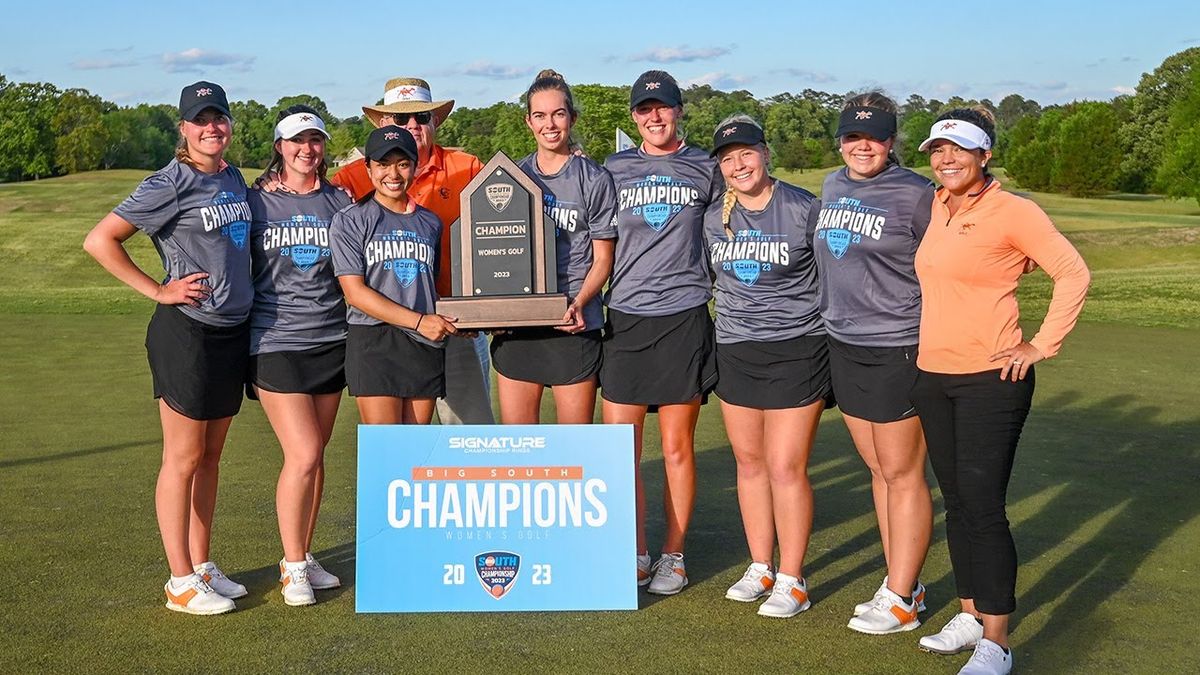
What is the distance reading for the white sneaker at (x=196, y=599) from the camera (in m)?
4.68

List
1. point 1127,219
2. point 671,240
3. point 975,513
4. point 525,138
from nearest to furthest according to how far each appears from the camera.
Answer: point 975,513 < point 671,240 < point 1127,219 < point 525,138

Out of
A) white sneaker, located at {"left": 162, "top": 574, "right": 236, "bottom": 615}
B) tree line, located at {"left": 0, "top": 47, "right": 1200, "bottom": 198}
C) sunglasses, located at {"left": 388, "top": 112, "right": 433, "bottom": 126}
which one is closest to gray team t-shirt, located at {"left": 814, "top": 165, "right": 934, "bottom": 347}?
sunglasses, located at {"left": 388, "top": 112, "right": 433, "bottom": 126}

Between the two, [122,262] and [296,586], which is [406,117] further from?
[296,586]

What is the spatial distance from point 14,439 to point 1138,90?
231ft

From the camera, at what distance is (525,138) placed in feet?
248

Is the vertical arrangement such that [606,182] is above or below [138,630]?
above

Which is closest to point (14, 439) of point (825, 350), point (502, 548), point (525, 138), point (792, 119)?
point (502, 548)

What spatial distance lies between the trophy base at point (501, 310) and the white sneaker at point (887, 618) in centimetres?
164

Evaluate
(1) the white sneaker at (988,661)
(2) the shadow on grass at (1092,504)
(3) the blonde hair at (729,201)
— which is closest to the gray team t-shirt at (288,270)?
(3) the blonde hair at (729,201)

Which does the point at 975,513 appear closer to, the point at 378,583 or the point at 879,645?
the point at 879,645

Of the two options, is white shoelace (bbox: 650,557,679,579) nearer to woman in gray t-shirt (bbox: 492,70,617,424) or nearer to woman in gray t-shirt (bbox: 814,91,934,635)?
woman in gray t-shirt (bbox: 492,70,617,424)

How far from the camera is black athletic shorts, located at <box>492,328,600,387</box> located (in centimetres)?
526

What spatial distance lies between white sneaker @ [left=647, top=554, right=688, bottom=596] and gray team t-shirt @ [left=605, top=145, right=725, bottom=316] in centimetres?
102

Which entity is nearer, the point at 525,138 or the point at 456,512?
the point at 456,512
